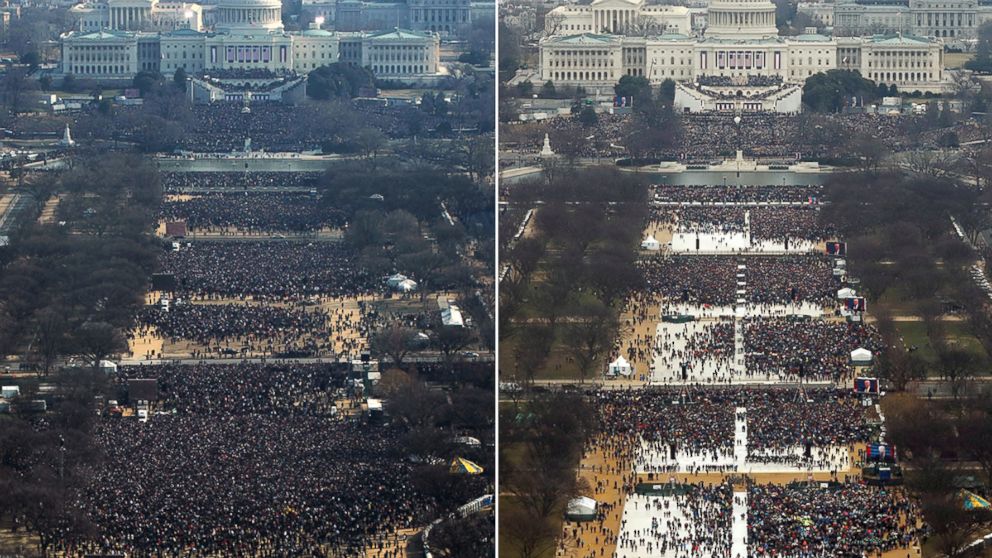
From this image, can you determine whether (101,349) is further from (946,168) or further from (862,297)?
(946,168)

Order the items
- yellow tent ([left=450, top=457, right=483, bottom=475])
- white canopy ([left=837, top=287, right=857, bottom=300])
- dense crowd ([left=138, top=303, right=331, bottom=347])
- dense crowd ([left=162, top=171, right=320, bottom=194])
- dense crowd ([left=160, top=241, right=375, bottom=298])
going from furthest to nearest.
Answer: dense crowd ([left=162, top=171, right=320, bottom=194]) < white canopy ([left=837, top=287, right=857, bottom=300]) < dense crowd ([left=160, top=241, right=375, bottom=298]) < dense crowd ([left=138, top=303, right=331, bottom=347]) < yellow tent ([left=450, top=457, right=483, bottom=475])

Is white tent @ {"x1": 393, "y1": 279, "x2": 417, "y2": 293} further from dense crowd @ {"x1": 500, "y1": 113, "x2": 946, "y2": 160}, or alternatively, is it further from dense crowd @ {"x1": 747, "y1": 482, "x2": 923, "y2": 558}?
dense crowd @ {"x1": 500, "y1": 113, "x2": 946, "y2": 160}

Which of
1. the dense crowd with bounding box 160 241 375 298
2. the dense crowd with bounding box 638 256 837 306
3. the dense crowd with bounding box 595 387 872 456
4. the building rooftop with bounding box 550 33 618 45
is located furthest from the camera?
the building rooftop with bounding box 550 33 618 45

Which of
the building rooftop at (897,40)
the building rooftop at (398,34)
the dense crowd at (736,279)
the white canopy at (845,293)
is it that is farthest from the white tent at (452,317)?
the building rooftop at (897,40)

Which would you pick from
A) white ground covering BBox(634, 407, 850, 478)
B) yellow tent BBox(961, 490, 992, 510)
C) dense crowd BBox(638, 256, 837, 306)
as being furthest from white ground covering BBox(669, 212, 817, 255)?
yellow tent BBox(961, 490, 992, 510)

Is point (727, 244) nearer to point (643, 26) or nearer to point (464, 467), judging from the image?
point (464, 467)

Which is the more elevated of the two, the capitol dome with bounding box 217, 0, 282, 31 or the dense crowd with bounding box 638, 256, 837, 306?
the capitol dome with bounding box 217, 0, 282, 31

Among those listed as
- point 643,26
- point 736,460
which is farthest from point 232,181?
point 643,26
